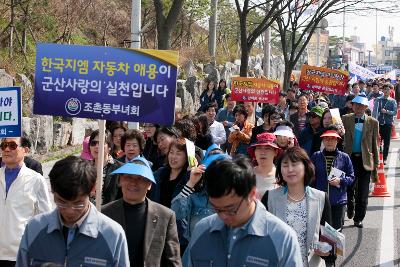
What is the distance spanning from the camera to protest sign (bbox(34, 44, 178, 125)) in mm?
5734

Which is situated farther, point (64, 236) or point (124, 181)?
point (124, 181)

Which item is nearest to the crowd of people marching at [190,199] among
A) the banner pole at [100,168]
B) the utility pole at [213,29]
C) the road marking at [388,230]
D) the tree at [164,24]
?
the banner pole at [100,168]

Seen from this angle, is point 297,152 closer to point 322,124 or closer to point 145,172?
point 145,172

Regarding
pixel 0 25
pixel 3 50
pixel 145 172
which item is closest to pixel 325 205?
pixel 145 172

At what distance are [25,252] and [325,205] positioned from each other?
7.87 feet

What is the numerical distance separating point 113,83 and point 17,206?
4.08 ft

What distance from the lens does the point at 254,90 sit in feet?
45.7

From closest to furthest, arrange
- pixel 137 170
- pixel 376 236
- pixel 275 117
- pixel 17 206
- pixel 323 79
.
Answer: pixel 137 170 → pixel 17 206 → pixel 376 236 → pixel 275 117 → pixel 323 79

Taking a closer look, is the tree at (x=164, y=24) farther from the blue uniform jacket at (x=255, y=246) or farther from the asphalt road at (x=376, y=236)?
the blue uniform jacket at (x=255, y=246)

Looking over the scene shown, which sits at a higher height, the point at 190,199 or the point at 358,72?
the point at 358,72

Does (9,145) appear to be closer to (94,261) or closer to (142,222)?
(142,222)

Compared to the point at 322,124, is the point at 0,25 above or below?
above

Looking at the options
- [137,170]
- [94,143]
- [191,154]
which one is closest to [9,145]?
[94,143]

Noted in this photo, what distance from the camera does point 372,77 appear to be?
2606 centimetres
